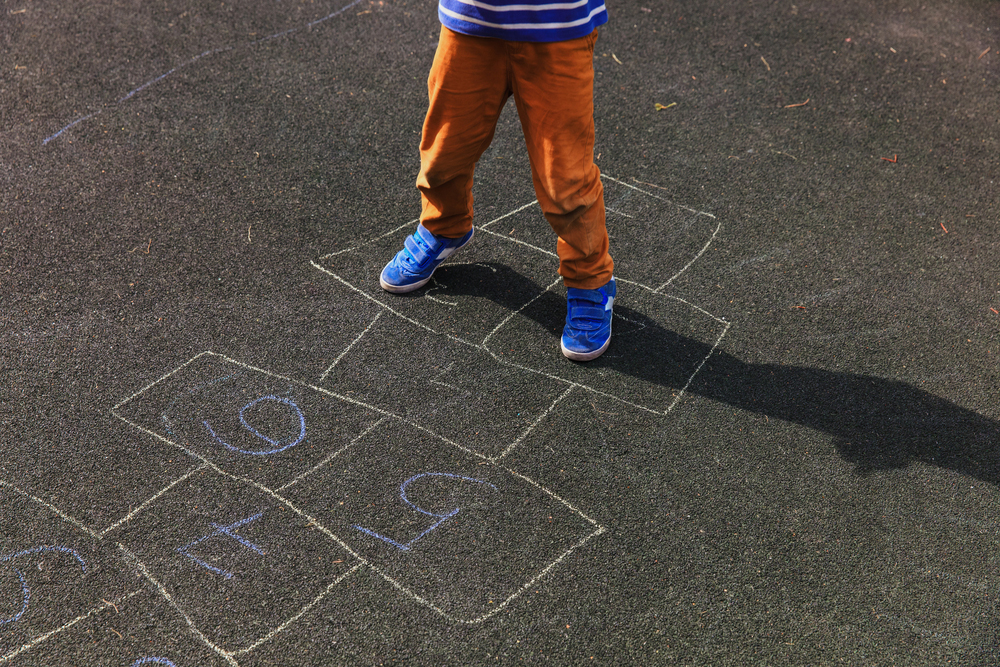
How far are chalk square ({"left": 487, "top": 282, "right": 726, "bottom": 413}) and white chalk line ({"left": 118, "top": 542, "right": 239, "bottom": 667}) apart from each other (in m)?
1.25

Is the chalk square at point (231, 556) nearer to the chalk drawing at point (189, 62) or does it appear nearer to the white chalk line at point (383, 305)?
the white chalk line at point (383, 305)

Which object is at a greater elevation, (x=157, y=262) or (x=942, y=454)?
(x=157, y=262)

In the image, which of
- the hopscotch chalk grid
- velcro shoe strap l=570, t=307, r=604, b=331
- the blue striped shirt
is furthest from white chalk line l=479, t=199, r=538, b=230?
the blue striped shirt

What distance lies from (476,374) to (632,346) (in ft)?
1.89

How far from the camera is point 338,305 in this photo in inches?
113

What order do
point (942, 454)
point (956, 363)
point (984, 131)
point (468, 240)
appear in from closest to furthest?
point (942, 454), point (956, 363), point (468, 240), point (984, 131)

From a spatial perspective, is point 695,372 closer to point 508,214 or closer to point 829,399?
point 829,399

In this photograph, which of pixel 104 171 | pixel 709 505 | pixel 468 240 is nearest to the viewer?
pixel 709 505

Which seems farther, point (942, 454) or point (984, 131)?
point (984, 131)

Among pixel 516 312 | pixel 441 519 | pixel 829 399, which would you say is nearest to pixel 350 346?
pixel 516 312

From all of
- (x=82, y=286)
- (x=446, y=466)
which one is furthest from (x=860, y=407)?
(x=82, y=286)

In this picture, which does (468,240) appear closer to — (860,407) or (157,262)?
(157,262)

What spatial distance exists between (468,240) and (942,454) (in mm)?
1789

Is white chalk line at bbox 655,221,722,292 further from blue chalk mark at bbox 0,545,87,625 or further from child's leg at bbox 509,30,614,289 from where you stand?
blue chalk mark at bbox 0,545,87,625
